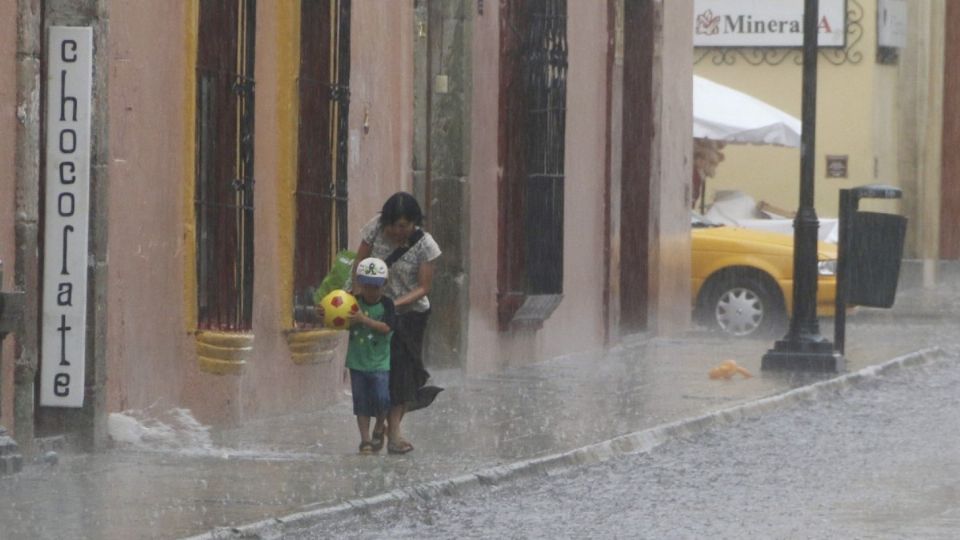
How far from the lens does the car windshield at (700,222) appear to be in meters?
24.7

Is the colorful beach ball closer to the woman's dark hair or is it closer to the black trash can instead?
the woman's dark hair

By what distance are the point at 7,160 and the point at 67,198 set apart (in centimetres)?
53

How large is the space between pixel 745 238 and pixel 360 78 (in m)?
8.43

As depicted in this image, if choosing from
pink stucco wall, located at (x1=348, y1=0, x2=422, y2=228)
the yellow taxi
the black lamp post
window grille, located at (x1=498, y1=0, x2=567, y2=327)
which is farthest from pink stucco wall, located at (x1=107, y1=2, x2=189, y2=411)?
the yellow taxi

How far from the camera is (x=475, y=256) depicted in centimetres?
1784

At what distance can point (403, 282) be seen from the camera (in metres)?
12.7

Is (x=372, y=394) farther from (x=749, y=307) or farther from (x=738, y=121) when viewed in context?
(x=738, y=121)

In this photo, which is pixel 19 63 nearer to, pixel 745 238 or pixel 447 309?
pixel 447 309

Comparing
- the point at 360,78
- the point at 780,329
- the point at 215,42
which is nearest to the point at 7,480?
the point at 215,42

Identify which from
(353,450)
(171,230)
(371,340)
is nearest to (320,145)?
(171,230)

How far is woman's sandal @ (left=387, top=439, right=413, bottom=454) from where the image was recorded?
40.8 feet

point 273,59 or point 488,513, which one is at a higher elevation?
point 273,59

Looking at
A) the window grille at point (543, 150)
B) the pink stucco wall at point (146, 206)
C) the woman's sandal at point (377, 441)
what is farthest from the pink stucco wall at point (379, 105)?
the woman's sandal at point (377, 441)

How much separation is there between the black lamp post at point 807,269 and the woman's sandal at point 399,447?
6.54m
